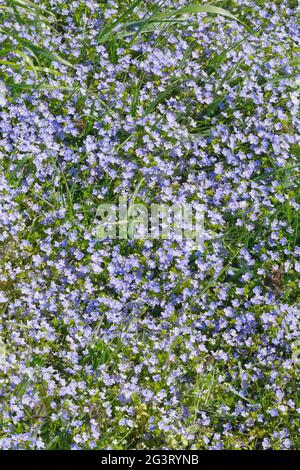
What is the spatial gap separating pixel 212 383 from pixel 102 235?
45.8 inches

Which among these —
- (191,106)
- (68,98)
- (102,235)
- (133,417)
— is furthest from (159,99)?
(133,417)

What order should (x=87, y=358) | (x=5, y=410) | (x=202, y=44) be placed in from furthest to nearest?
(x=202, y=44)
(x=87, y=358)
(x=5, y=410)

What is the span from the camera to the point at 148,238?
496 cm

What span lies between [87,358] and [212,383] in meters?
0.74

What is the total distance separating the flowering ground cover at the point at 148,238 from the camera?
14.2ft

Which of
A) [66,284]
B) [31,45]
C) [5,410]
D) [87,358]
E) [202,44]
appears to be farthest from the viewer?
[202,44]

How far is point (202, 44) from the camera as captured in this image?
5.80 m

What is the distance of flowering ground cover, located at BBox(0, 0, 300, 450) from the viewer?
171 inches

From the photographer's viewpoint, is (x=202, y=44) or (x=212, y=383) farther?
(x=202, y=44)

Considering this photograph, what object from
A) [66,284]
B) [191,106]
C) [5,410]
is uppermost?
[191,106]

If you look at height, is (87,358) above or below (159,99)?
below

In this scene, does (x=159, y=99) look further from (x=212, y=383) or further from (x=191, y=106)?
(x=212, y=383)

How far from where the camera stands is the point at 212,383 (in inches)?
178
